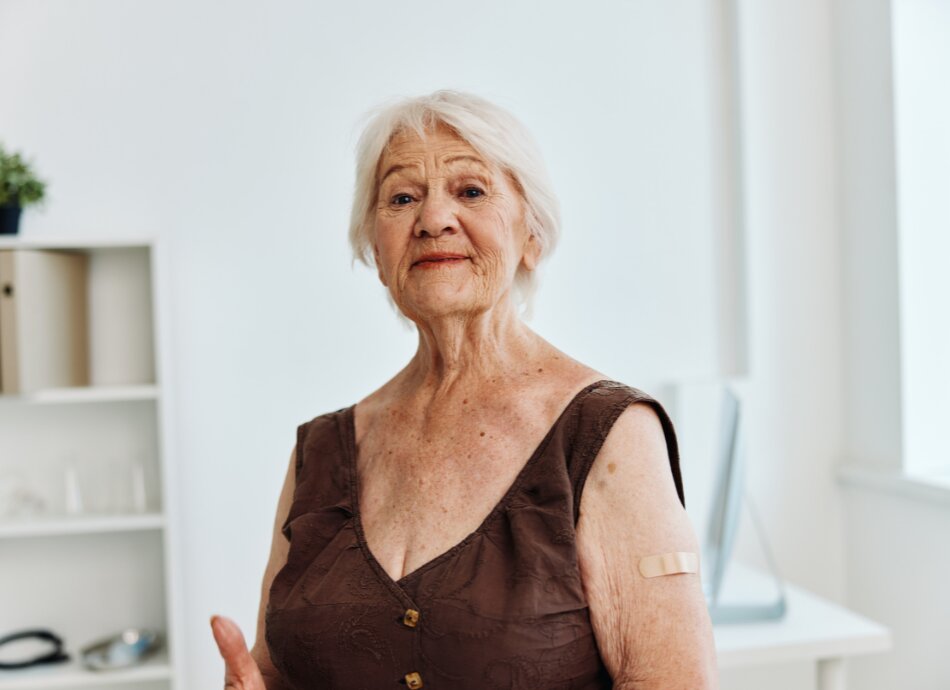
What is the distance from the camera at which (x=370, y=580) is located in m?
1.25

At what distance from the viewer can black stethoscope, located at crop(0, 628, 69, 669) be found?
2708 millimetres

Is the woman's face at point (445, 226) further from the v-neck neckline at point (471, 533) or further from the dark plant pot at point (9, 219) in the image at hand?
the dark plant pot at point (9, 219)

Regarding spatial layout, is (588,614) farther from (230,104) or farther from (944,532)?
(230,104)

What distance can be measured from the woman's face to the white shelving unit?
168cm

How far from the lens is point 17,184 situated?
2.70m

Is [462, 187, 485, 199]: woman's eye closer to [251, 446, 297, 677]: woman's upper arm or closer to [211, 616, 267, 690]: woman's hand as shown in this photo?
[251, 446, 297, 677]: woman's upper arm

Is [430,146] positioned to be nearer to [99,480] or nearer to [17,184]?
[17,184]

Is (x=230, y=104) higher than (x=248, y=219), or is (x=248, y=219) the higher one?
(x=230, y=104)

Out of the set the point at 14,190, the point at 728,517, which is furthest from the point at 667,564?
the point at 14,190

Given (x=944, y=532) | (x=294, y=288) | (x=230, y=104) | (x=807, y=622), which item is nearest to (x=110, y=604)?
(x=294, y=288)

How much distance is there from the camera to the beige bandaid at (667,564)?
3.75 feet

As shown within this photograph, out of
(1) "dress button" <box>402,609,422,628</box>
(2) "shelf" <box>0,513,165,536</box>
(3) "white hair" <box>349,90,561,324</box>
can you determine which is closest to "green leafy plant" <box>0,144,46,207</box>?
(2) "shelf" <box>0,513,165,536</box>

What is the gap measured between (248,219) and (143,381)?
573 millimetres

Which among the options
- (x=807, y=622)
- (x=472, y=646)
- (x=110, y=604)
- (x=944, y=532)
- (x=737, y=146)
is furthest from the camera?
(x=737, y=146)
